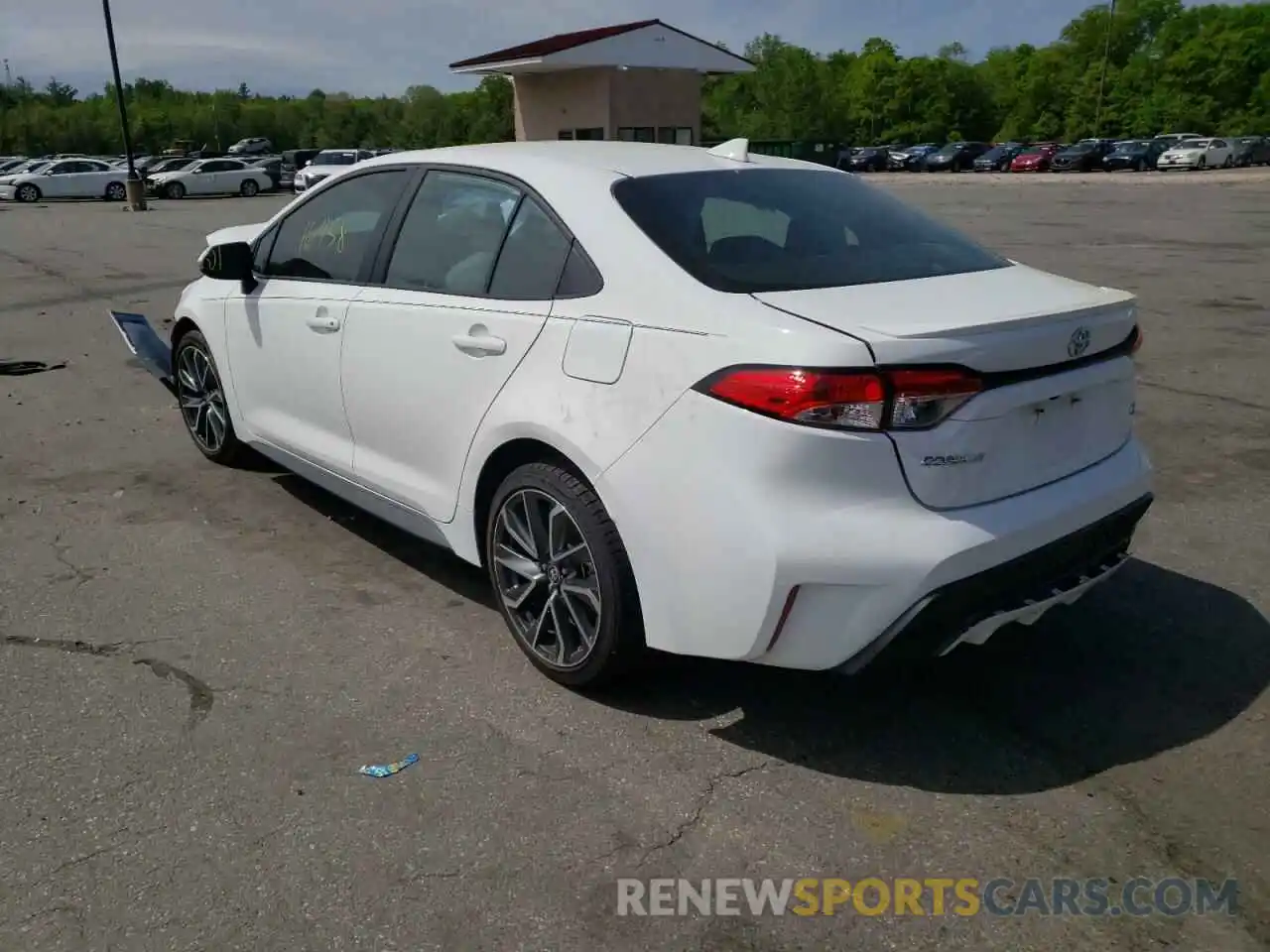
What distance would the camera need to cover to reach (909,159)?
63594mm

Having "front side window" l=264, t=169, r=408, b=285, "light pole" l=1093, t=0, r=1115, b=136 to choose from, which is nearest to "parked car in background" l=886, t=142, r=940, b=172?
"light pole" l=1093, t=0, r=1115, b=136

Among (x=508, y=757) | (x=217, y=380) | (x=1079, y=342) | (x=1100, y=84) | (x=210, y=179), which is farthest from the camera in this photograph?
(x=1100, y=84)

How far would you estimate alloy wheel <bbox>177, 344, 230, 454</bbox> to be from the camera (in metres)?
5.55

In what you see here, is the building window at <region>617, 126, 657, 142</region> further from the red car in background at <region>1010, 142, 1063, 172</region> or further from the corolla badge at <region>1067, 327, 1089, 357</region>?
the corolla badge at <region>1067, 327, 1089, 357</region>

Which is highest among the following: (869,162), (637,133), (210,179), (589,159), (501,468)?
(589,159)

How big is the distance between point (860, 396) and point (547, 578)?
1267 millimetres

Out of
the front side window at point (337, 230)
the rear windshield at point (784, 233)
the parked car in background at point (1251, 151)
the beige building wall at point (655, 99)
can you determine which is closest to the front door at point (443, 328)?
the front side window at point (337, 230)

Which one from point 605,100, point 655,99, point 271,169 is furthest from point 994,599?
point 271,169

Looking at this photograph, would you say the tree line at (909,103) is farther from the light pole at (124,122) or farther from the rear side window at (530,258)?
the rear side window at (530,258)

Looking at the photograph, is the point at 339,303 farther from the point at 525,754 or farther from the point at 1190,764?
the point at 1190,764

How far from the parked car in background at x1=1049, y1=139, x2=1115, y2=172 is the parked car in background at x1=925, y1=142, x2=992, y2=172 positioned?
8.02 meters

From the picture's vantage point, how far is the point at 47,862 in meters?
2.68

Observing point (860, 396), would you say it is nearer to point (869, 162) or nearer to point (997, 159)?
point (997, 159)

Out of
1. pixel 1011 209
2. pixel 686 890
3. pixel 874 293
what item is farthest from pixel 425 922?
pixel 1011 209
